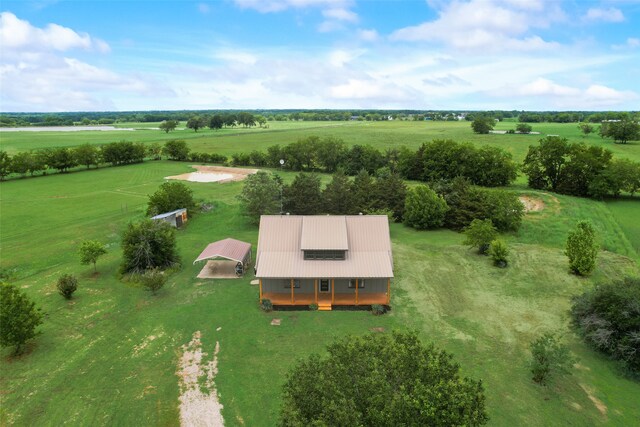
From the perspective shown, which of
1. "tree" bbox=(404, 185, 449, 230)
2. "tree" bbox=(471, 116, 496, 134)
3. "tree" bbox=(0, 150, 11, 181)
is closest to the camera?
"tree" bbox=(404, 185, 449, 230)

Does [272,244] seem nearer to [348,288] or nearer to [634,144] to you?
[348,288]

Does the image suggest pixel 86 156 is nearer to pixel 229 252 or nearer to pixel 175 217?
pixel 175 217

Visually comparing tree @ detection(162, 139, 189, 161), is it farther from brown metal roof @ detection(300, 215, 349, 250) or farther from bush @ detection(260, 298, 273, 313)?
bush @ detection(260, 298, 273, 313)

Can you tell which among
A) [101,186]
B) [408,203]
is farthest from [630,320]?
[101,186]

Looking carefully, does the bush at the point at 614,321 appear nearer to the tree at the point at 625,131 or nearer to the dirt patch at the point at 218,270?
the dirt patch at the point at 218,270

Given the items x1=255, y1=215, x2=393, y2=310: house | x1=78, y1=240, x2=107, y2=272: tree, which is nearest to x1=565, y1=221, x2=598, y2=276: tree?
x1=255, y1=215, x2=393, y2=310: house

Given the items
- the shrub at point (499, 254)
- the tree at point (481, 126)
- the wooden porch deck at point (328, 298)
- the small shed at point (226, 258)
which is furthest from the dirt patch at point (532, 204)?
the tree at point (481, 126)
